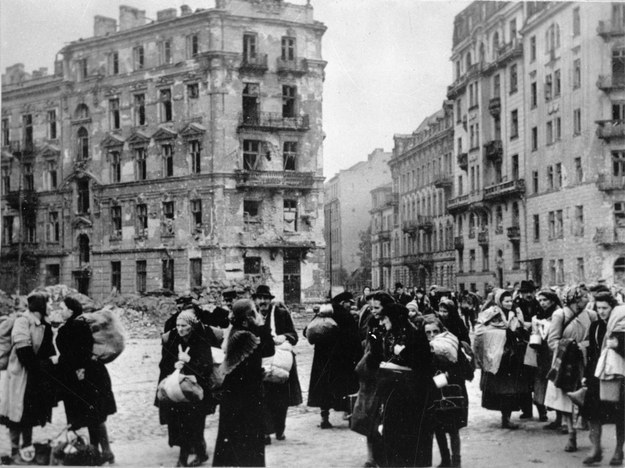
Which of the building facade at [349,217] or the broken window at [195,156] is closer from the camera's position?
the building facade at [349,217]

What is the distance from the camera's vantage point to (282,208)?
14.4 metres

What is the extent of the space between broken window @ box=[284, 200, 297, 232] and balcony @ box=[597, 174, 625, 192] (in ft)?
20.7

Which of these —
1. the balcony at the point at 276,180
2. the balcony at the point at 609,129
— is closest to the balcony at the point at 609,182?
the balcony at the point at 609,129

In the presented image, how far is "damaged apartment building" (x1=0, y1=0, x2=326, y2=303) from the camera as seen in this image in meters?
13.9

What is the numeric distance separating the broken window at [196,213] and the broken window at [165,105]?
2.28 metres

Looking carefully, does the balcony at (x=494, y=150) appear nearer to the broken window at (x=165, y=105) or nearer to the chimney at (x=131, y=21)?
the broken window at (x=165, y=105)

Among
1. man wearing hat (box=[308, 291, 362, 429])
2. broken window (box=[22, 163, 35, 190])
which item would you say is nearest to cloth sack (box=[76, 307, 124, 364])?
man wearing hat (box=[308, 291, 362, 429])

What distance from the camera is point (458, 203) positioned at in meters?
16.9

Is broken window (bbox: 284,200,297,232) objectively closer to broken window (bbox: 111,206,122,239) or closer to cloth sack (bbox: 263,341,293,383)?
broken window (bbox: 111,206,122,239)

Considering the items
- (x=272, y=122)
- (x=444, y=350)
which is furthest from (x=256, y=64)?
(x=444, y=350)

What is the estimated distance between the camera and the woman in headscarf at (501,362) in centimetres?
960

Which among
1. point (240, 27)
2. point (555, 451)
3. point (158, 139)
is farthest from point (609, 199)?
point (158, 139)

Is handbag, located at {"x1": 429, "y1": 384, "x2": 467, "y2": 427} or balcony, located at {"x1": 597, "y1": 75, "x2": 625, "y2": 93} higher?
balcony, located at {"x1": 597, "y1": 75, "x2": 625, "y2": 93}

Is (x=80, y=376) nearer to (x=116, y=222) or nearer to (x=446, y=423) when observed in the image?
(x=446, y=423)
